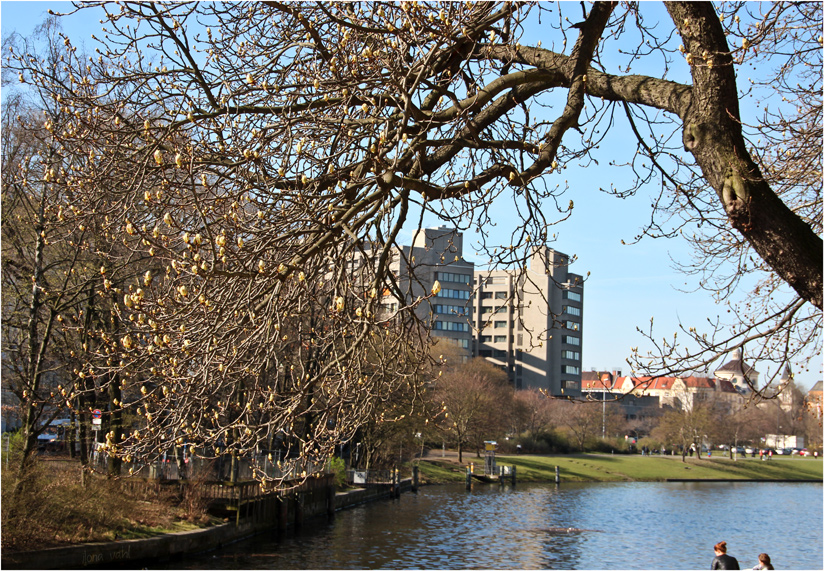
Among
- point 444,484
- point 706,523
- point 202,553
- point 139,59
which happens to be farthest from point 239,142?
point 444,484

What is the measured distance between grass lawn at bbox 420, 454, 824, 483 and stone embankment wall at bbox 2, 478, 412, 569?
73.7 feet

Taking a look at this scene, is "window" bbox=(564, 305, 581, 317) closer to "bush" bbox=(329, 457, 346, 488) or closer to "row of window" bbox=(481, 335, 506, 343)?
"row of window" bbox=(481, 335, 506, 343)

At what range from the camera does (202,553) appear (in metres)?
19.3

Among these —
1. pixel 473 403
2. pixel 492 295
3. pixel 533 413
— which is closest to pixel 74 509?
pixel 473 403

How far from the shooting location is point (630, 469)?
6556 centimetres

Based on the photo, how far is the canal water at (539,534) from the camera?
22000mm

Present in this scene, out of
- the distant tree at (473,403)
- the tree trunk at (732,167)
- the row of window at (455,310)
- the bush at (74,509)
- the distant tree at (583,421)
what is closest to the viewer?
the tree trunk at (732,167)

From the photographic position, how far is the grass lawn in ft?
188

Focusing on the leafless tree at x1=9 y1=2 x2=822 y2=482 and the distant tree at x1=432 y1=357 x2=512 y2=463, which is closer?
the leafless tree at x1=9 y1=2 x2=822 y2=482

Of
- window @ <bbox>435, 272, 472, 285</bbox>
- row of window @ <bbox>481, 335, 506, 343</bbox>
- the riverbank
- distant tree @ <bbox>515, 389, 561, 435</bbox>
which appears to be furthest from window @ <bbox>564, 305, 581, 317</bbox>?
the riverbank

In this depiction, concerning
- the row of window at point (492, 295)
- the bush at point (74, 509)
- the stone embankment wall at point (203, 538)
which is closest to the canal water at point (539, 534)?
the stone embankment wall at point (203, 538)

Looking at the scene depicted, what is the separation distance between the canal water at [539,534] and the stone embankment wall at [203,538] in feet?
1.38

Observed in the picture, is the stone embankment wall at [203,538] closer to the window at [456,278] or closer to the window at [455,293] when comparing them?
the window at [456,278]

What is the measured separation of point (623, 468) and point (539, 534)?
39826 mm
